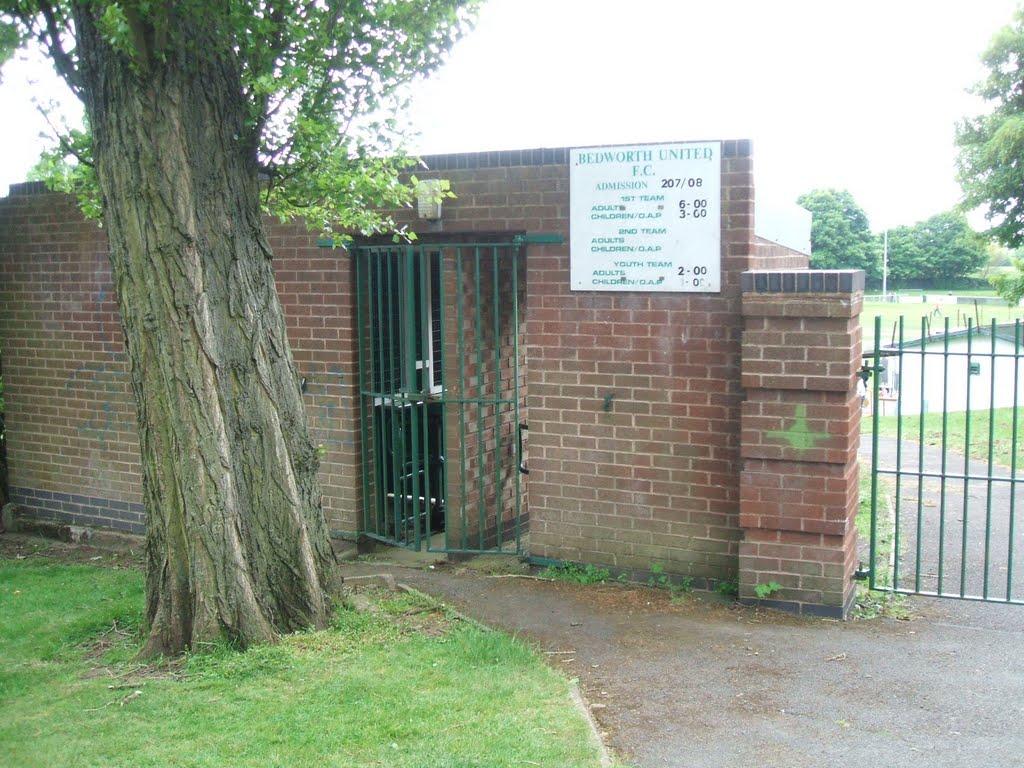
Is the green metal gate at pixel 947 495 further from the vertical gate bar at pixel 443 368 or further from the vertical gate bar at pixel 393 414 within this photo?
the vertical gate bar at pixel 393 414

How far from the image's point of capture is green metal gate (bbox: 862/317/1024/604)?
6.35 metres

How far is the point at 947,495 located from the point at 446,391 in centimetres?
524

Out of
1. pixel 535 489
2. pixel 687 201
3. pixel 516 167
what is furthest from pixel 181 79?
pixel 535 489

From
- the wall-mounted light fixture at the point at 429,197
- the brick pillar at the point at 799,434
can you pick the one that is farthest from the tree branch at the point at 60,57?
the brick pillar at the point at 799,434

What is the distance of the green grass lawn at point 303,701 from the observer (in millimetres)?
4355

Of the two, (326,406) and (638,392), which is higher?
(638,392)

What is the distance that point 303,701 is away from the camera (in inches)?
193

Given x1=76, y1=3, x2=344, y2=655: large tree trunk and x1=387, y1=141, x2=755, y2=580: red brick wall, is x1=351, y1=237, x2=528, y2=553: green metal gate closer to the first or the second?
x1=387, y1=141, x2=755, y2=580: red brick wall

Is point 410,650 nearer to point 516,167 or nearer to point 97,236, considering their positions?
point 516,167

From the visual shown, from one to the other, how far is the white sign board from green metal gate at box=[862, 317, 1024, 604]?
1.20 m

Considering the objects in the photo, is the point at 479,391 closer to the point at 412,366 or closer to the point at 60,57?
the point at 412,366

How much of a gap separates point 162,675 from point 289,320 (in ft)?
11.7

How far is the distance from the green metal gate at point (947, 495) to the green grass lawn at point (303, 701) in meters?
2.68

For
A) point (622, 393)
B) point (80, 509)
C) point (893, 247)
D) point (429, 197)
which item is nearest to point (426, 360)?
point (429, 197)
